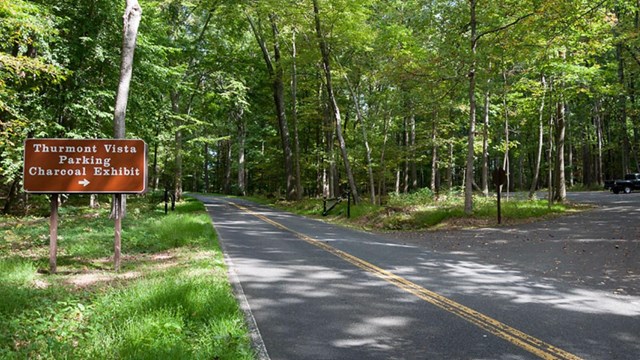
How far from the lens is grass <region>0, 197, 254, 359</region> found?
3.99m

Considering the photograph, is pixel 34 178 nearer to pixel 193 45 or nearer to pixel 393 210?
pixel 393 210

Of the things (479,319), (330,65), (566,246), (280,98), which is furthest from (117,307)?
(280,98)

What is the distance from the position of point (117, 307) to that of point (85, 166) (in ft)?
13.0

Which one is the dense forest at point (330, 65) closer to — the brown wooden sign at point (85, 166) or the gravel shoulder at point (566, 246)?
the brown wooden sign at point (85, 166)

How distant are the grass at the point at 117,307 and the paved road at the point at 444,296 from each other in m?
0.56

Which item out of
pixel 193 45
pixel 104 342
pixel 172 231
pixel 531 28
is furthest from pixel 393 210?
pixel 193 45

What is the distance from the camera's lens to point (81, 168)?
811cm

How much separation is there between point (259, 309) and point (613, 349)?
13.1ft

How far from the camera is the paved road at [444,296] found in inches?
175

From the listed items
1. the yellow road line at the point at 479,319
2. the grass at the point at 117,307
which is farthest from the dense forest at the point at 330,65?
the yellow road line at the point at 479,319

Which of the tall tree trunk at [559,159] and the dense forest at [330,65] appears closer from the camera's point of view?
the dense forest at [330,65]

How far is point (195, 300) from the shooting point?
5.28 meters

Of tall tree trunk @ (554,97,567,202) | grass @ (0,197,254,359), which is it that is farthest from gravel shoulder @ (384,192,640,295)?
grass @ (0,197,254,359)

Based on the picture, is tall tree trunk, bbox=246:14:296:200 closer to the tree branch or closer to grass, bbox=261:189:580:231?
grass, bbox=261:189:580:231
